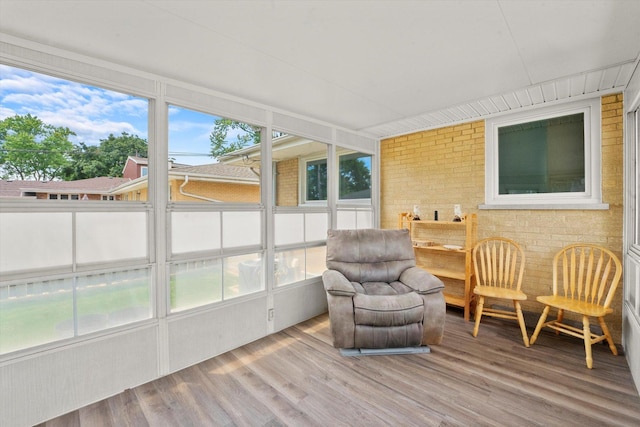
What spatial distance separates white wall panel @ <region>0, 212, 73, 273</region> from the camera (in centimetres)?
180

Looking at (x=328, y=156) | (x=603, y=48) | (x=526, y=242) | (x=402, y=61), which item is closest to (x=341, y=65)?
(x=402, y=61)

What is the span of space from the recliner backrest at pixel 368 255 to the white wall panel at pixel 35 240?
2339 millimetres

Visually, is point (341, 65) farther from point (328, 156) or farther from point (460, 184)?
point (460, 184)

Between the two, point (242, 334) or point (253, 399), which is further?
point (242, 334)

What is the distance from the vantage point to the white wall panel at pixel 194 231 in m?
2.50

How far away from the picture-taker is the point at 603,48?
2070 mm

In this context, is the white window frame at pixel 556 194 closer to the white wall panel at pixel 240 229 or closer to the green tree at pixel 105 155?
the white wall panel at pixel 240 229

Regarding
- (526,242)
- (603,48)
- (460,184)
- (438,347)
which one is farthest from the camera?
(460,184)

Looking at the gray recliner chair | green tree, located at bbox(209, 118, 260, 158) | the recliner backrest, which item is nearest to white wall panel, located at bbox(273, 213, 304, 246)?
the recliner backrest

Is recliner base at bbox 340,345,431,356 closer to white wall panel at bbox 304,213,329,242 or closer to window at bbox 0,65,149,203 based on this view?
white wall panel at bbox 304,213,329,242

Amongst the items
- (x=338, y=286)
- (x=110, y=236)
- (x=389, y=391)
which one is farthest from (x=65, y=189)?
(x=389, y=391)

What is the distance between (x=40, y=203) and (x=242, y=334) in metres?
1.94

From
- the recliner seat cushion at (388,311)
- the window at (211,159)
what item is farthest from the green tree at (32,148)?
the recliner seat cushion at (388,311)

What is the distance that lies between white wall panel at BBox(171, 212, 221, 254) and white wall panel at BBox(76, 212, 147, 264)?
235 mm
